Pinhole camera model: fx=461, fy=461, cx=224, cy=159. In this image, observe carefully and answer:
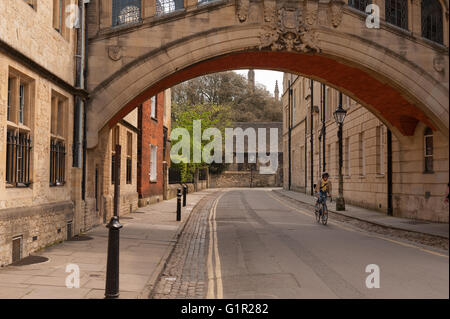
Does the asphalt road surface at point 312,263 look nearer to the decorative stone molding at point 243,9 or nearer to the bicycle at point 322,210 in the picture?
the bicycle at point 322,210

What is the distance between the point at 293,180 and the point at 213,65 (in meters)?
35.9

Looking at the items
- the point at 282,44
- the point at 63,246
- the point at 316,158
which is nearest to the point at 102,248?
the point at 63,246

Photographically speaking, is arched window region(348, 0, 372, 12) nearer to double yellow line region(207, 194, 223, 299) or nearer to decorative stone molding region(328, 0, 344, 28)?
decorative stone molding region(328, 0, 344, 28)

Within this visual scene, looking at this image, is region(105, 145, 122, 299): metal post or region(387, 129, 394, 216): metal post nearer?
region(105, 145, 122, 299): metal post

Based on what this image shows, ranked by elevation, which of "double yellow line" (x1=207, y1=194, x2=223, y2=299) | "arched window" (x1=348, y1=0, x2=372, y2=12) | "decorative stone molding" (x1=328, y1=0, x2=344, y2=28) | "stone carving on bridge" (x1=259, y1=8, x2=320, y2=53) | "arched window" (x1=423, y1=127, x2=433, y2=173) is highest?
"arched window" (x1=348, y1=0, x2=372, y2=12)

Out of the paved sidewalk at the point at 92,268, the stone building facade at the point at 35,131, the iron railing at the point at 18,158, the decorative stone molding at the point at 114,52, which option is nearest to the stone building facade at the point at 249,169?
the decorative stone molding at the point at 114,52

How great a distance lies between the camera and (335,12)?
45.7 feet

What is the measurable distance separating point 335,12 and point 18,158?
9.91 m

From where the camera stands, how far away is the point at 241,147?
277 ft

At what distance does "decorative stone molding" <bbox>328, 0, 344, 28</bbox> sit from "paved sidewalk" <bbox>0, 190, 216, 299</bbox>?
7.89 metres

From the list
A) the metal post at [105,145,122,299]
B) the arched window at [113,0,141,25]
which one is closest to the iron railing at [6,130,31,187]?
the metal post at [105,145,122,299]

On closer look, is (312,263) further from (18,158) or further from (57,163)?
(57,163)

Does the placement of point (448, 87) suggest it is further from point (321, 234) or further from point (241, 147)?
point (241, 147)

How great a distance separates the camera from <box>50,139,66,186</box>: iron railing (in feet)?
36.1
